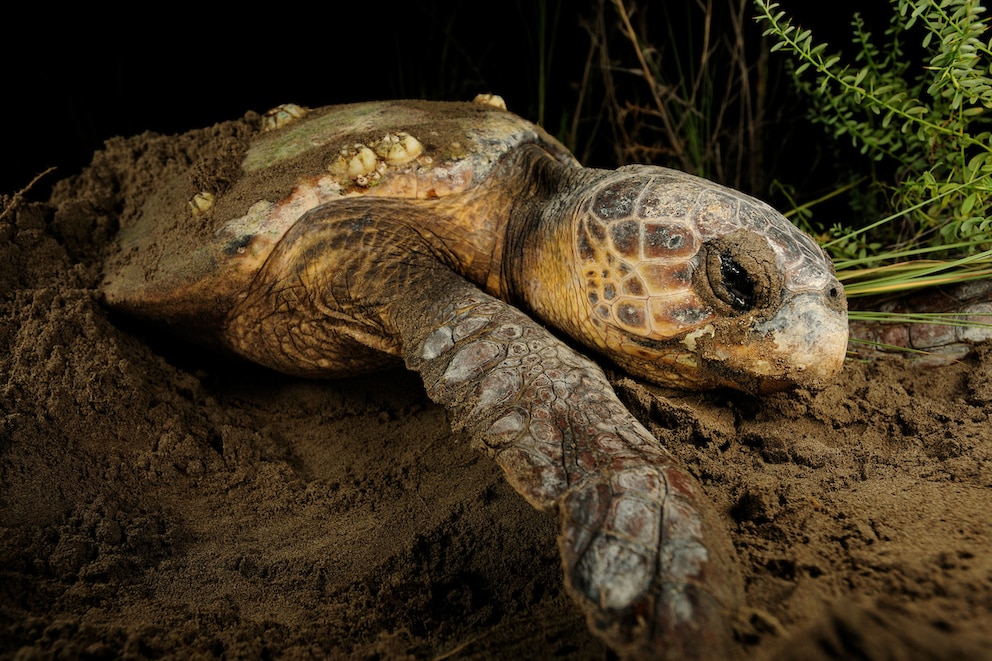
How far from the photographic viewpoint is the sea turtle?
1149 millimetres

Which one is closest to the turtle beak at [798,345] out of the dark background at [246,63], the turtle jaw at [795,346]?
the turtle jaw at [795,346]

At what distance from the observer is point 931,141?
2.45 meters

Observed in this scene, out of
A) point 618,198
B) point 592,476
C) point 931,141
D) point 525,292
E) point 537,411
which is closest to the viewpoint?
point 592,476

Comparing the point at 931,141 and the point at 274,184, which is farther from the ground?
the point at 931,141

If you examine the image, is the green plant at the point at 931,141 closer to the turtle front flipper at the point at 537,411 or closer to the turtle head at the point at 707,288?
the turtle head at the point at 707,288

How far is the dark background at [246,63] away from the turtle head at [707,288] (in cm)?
298

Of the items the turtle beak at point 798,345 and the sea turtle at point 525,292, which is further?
the turtle beak at point 798,345

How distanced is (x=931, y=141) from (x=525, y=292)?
1.71m

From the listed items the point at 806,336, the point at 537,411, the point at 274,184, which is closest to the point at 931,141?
the point at 806,336

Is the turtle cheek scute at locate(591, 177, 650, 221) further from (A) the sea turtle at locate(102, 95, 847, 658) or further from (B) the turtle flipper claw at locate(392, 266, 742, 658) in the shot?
(B) the turtle flipper claw at locate(392, 266, 742, 658)

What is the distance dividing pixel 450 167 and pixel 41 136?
410 cm

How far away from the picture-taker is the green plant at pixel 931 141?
2.05m

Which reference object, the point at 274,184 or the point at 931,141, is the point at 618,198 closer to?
the point at 274,184

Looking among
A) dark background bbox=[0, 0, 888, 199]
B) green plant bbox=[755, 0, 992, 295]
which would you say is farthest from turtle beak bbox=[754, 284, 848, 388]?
dark background bbox=[0, 0, 888, 199]
